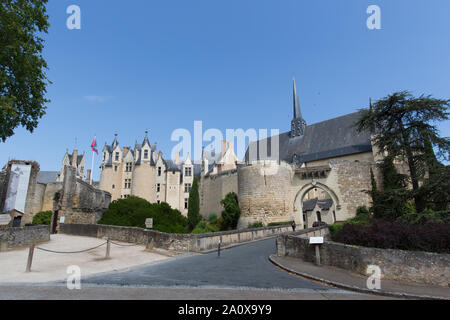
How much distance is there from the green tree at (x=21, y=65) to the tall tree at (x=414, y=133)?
15.9 m

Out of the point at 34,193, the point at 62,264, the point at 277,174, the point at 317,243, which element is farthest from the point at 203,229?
the point at 317,243

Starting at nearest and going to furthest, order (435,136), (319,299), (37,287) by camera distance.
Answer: (319,299) → (37,287) → (435,136)

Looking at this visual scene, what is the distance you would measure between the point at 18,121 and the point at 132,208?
1328cm

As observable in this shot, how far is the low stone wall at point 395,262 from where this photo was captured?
20.5 feet

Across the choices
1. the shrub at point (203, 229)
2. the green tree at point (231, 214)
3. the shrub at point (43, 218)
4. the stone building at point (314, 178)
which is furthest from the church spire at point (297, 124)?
the shrub at point (43, 218)

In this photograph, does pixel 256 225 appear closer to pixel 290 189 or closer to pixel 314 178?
pixel 290 189

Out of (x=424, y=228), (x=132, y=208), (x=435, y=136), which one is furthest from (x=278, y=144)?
(x=424, y=228)

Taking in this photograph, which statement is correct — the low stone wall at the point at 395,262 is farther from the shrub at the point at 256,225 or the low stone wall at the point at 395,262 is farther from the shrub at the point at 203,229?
the shrub at the point at 203,229

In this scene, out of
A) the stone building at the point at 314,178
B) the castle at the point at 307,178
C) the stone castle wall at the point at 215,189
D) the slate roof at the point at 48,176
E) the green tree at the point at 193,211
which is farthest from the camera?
the slate roof at the point at 48,176

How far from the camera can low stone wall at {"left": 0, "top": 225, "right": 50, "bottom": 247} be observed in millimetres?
12062

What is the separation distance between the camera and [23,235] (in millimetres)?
13031

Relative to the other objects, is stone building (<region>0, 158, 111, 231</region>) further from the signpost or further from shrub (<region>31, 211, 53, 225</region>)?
the signpost

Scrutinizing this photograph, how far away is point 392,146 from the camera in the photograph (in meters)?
14.0
